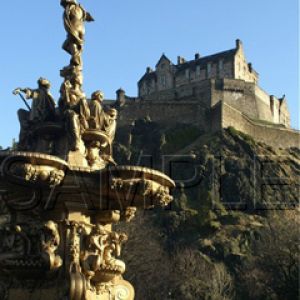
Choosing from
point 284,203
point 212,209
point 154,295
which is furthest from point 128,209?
point 284,203

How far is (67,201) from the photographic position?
395 inches

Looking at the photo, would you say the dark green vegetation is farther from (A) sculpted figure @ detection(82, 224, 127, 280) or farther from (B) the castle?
(A) sculpted figure @ detection(82, 224, 127, 280)

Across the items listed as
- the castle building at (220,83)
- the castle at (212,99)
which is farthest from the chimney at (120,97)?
the castle building at (220,83)

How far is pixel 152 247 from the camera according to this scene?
3466 cm

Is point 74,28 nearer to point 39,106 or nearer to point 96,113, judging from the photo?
point 39,106

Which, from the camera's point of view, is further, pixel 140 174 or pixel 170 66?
pixel 170 66

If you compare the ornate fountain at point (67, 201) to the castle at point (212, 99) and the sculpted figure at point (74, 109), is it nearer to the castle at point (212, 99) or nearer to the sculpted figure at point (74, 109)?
the sculpted figure at point (74, 109)

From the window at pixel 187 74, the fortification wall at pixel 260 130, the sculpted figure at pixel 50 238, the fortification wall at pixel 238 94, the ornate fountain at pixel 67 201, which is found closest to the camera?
the ornate fountain at pixel 67 201

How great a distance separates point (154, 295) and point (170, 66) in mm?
61172

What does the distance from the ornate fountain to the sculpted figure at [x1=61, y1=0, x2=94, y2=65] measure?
0.88 metres

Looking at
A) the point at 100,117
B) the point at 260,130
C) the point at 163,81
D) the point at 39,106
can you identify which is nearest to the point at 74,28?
the point at 39,106

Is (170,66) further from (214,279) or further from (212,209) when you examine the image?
(214,279)

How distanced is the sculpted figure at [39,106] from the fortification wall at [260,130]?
200ft

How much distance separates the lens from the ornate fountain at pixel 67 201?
31.1 ft
